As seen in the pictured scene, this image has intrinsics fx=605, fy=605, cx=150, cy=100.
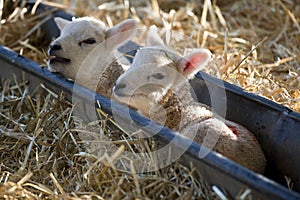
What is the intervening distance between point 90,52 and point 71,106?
444 mm

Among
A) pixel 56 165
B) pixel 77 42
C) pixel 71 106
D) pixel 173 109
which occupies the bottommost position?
pixel 56 165

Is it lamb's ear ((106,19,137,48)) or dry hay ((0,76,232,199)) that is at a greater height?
lamb's ear ((106,19,137,48))

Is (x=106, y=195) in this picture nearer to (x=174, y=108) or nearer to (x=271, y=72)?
(x=174, y=108)

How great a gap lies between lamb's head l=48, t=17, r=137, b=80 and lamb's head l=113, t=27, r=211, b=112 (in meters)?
0.44

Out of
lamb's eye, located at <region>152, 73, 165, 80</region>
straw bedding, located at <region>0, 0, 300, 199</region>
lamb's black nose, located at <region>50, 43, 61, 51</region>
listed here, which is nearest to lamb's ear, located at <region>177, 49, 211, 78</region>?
lamb's eye, located at <region>152, 73, 165, 80</region>

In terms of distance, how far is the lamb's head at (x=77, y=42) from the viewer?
4.13 metres

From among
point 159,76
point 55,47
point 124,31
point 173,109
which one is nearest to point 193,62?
point 159,76

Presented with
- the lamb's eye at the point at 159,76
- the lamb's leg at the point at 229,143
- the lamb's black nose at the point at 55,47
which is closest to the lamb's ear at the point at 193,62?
the lamb's eye at the point at 159,76

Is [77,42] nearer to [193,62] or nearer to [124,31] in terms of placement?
[124,31]

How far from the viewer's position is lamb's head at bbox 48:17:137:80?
163 inches

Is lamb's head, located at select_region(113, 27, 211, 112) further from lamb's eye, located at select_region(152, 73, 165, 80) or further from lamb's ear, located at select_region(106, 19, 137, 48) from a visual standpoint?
lamb's ear, located at select_region(106, 19, 137, 48)

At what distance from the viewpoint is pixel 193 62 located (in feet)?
12.0

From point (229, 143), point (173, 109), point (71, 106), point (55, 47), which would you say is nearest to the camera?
point (229, 143)

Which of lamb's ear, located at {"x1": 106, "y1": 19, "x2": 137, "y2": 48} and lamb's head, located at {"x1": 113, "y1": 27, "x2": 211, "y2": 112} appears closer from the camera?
lamb's head, located at {"x1": 113, "y1": 27, "x2": 211, "y2": 112}
